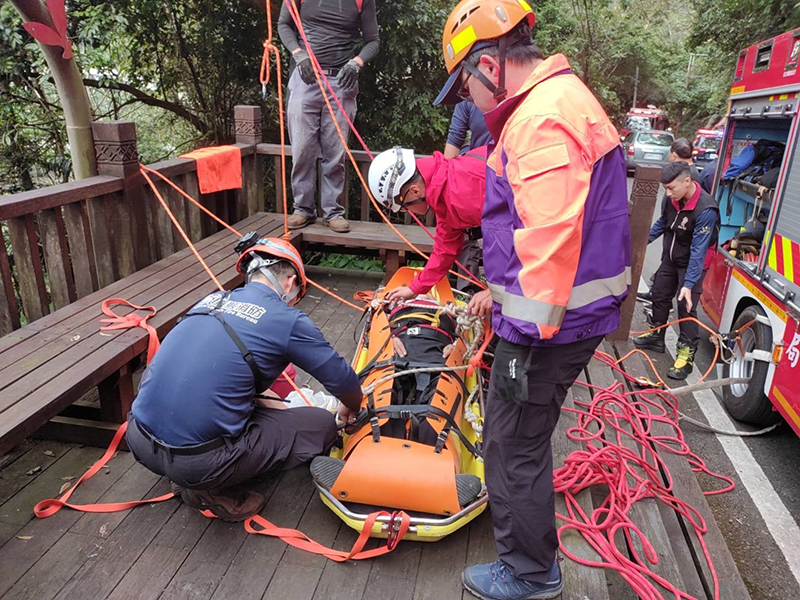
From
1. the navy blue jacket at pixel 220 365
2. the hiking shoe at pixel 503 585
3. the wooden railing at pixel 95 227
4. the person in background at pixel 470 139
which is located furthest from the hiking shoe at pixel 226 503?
the person in background at pixel 470 139

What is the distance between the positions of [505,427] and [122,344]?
6.71ft

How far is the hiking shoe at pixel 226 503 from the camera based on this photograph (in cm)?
256

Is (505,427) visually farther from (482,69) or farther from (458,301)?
(458,301)

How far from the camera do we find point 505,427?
2.07 m

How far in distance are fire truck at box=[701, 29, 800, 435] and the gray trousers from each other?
327 centimetres

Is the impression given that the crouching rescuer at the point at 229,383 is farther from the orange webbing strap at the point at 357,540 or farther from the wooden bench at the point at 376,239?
the wooden bench at the point at 376,239

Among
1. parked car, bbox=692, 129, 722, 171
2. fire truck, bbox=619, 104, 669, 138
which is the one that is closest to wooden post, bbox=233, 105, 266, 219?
parked car, bbox=692, 129, 722, 171

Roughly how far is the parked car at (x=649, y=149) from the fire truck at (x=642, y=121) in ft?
3.78

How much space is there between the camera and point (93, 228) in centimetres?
→ 384

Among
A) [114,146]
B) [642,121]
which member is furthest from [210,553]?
[642,121]

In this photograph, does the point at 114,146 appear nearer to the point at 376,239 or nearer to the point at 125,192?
the point at 125,192

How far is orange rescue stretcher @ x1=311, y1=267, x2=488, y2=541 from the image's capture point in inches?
92.9

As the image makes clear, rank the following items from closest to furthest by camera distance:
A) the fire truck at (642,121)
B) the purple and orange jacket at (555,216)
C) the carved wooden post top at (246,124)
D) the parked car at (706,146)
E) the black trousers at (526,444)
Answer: the purple and orange jacket at (555,216), the black trousers at (526,444), the carved wooden post top at (246,124), the parked car at (706,146), the fire truck at (642,121)

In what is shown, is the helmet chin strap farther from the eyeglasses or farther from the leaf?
the leaf
